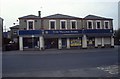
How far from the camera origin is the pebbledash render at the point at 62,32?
152 ft

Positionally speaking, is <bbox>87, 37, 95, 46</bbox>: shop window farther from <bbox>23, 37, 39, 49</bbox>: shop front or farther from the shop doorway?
<bbox>23, 37, 39, 49</bbox>: shop front

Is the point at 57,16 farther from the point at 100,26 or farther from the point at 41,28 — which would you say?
the point at 100,26

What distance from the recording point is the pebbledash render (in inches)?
1825

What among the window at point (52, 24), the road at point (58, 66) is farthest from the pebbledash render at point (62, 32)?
the road at point (58, 66)

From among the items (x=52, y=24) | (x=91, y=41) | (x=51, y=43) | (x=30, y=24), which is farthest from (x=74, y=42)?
(x=30, y=24)

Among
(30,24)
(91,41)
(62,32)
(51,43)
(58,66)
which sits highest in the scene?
(30,24)

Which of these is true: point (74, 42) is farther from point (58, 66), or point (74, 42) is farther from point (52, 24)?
point (58, 66)

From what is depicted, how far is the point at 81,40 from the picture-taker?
48.2 metres

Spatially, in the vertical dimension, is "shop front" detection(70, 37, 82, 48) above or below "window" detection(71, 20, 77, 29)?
below

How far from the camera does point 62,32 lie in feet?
154

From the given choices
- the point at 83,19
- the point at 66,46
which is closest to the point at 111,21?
the point at 83,19

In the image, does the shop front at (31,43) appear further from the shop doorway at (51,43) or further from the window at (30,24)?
the shop doorway at (51,43)

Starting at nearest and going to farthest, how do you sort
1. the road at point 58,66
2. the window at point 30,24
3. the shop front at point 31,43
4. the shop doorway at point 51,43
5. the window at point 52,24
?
the road at point 58,66 → the shop front at point 31,43 → the window at point 30,24 → the window at point 52,24 → the shop doorway at point 51,43

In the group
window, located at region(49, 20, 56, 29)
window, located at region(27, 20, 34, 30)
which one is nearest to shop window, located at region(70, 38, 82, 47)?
window, located at region(49, 20, 56, 29)
